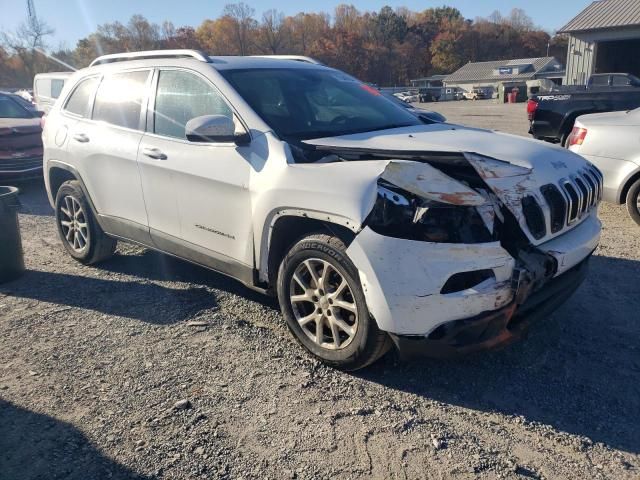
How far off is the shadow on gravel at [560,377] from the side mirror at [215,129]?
1.71 metres

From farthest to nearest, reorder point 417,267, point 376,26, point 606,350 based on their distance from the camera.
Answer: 1. point 376,26
2. point 606,350
3. point 417,267

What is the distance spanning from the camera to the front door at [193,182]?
12.1 ft

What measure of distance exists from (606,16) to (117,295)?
30669 millimetres

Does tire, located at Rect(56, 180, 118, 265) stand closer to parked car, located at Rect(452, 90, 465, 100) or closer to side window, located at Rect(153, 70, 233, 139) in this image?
side window, located at Rect(153, 70, 233, 139)

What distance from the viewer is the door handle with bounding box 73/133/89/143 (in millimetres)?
4964

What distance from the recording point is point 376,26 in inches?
4638

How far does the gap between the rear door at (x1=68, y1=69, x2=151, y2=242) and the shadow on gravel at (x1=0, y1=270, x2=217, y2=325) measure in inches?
19.0

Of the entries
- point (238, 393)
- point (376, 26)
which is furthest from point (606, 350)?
point (376, 26)

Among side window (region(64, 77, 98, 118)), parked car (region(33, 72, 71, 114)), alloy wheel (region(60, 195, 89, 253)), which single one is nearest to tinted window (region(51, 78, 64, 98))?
parked car (region(33, 72, 71, 114))

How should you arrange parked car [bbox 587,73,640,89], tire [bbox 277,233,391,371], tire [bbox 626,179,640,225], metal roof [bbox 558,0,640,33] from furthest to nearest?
metal roof [bbox 558,0,640,33]
parked car [bbox 587,73,640,89]
tire [bbox 626,179,640,225]
tire [bbox 277,233,391,371]

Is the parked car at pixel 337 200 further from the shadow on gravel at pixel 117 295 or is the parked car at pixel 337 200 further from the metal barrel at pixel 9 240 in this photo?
the metal barrel at pixel 9 240

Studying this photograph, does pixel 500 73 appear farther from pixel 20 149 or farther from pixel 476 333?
pixel 476 333

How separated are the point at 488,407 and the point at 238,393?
1.39 metres

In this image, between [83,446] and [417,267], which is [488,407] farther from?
[83,446]
